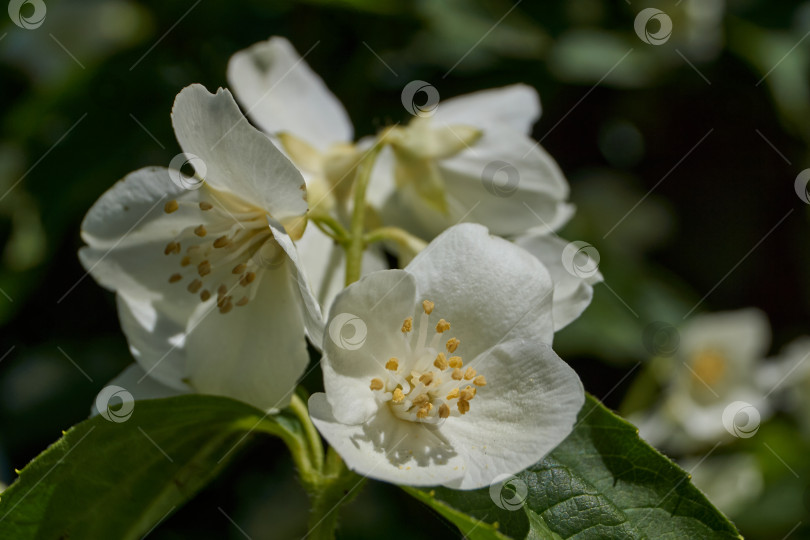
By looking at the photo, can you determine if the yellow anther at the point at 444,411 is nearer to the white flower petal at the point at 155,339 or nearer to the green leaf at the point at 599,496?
the green leaf at the point at 599,496

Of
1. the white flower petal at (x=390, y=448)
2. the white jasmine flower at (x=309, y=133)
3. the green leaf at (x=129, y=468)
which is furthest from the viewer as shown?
the white jasmine flower at (x=309, y=133)

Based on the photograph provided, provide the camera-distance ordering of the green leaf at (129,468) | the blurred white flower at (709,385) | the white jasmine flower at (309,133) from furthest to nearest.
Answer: the blurred white flower at (709,385) < the white jasmine flower at (309,133) < the green leaf at (129,468)

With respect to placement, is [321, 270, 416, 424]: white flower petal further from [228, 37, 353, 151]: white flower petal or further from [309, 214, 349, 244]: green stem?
[228, 37, 353, 151]: white flower petal

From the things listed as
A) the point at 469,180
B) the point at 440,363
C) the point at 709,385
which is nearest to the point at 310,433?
the point at 440,363

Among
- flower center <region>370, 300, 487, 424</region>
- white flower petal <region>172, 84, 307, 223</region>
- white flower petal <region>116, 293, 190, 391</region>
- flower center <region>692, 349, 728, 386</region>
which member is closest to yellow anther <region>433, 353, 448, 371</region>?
flower center <region>370, 300, 487, 424</region>

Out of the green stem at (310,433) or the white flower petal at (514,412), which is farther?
the green stem at (310,433)

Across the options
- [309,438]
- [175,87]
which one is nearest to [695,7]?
[175,87]

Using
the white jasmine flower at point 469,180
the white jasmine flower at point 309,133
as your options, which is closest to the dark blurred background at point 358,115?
the white jasmine flower at point 309,133
